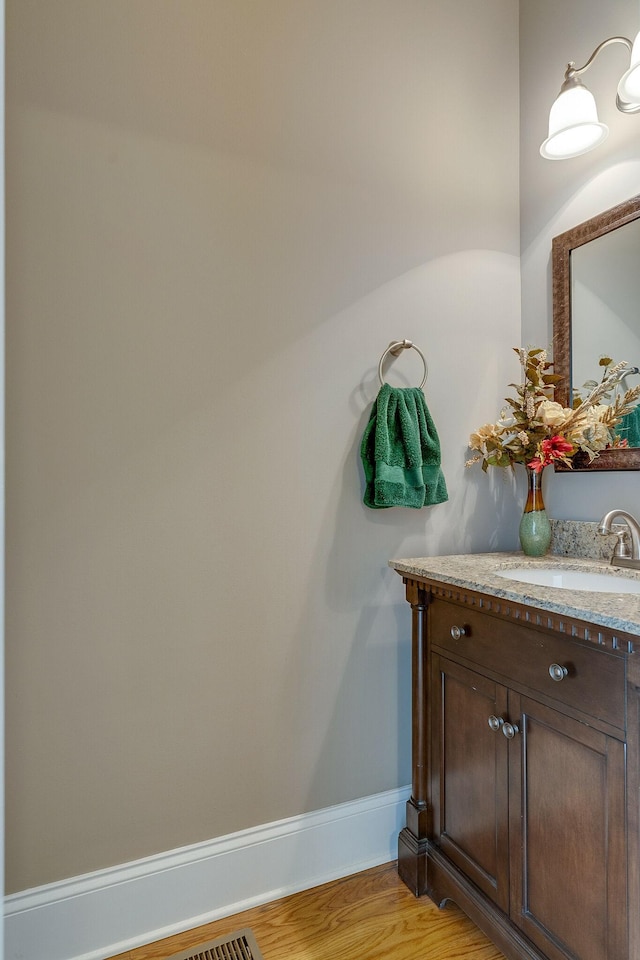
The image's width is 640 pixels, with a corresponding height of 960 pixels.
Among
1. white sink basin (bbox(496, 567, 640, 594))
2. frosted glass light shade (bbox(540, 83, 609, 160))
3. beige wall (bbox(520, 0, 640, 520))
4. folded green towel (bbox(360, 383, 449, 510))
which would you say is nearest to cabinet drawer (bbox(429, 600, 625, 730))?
white sink basin (bbox(496, 567, 640, 594))

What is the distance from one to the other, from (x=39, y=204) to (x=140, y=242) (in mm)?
225

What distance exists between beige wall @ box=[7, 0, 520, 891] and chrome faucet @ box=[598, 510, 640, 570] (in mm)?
423

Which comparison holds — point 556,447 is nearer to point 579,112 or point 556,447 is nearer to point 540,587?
point 540,587

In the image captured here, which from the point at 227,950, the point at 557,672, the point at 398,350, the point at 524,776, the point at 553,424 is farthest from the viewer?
the point at 398,350

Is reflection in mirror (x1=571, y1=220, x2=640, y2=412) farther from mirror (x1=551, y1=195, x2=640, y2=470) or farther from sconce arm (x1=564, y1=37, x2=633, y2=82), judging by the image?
sconce arm (x1=564, y1=37, x2=633, y2=82)

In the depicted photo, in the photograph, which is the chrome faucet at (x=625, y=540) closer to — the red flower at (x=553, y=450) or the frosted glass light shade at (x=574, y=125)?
the red flower at (x=553, y=450)

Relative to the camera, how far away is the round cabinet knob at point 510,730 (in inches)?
45.2

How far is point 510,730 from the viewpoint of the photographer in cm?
115

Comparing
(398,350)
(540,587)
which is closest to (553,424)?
(398,350)

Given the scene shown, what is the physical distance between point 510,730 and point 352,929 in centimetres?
70

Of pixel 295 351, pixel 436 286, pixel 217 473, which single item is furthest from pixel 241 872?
pixel 436 286

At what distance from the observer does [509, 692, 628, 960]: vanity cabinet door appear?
3.08ft

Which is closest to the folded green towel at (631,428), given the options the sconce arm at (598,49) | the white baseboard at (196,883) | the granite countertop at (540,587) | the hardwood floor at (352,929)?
the granite countertop at (540,587)

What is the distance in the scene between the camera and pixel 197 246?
1.42 m
